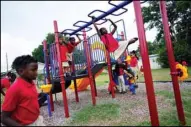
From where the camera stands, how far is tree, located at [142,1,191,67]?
2402 cm

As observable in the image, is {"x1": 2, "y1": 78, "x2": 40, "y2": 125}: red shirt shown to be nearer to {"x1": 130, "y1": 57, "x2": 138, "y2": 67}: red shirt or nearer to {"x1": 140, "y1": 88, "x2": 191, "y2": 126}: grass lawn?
{"x1": 140, "y1": 88, "x2": 191, "y2": 126}: grass lawn

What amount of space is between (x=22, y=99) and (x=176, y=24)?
1194 inches

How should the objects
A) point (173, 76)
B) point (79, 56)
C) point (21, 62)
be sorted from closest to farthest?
point (21, 62) → point (173, 76) → point (79, 56)

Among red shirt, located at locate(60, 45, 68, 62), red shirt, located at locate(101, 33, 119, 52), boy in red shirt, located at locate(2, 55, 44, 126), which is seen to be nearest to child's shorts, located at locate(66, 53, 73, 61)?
red shirt, located at locate(60, 45, 68, 62)

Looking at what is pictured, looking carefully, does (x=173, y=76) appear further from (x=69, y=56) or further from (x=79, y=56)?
(x=79, y=56)

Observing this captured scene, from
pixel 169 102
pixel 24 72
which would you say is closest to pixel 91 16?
pixel 169 102

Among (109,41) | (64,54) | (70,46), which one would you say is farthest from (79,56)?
(109,41)

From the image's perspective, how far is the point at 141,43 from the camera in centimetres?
381

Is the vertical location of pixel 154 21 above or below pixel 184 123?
above

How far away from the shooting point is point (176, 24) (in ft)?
99.5

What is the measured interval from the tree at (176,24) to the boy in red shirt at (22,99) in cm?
2249

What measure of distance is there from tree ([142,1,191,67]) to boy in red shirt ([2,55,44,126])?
73.8 feet

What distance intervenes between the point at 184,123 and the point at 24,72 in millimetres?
3286

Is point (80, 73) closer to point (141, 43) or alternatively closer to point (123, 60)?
point (123, 60)
